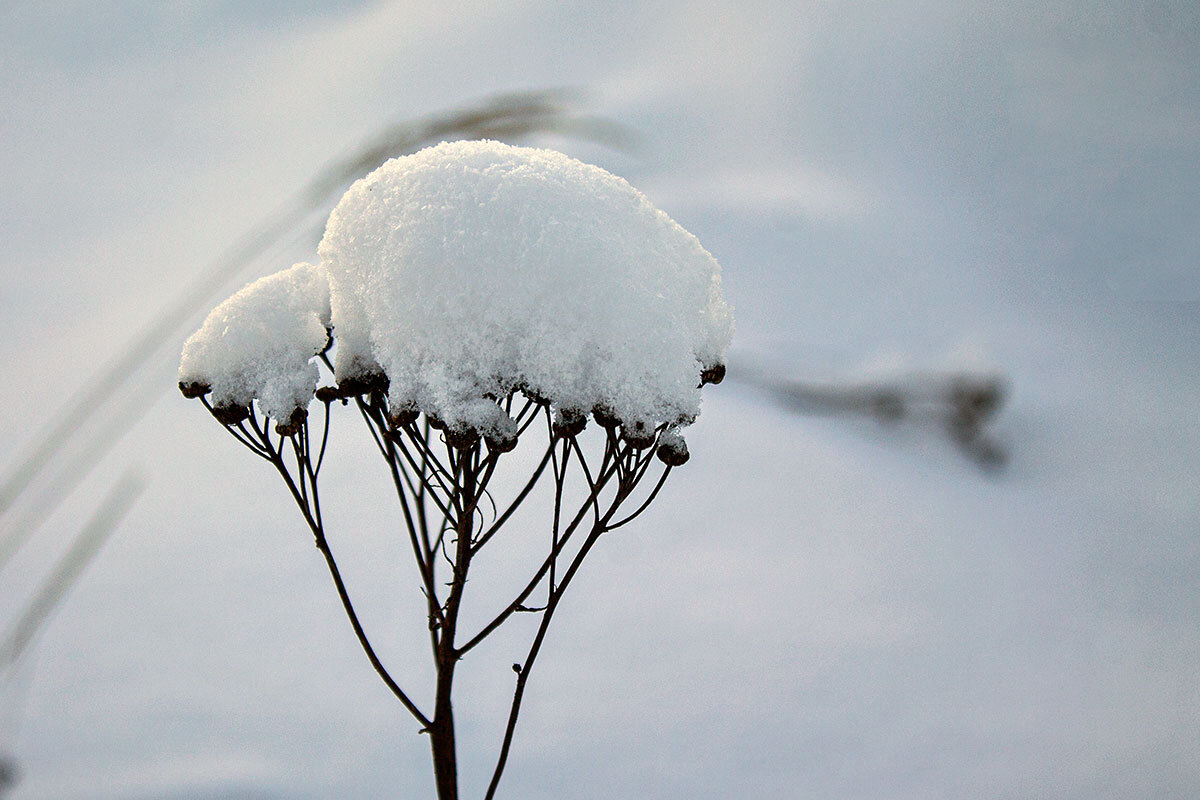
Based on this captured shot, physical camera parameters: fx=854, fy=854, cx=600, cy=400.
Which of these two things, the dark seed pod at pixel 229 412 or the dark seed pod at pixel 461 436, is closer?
the dark seed pod at pixel 461 436

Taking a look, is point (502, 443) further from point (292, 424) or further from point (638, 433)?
point (292, 424)

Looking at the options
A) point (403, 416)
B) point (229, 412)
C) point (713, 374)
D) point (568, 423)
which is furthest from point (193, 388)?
point (713, 374)

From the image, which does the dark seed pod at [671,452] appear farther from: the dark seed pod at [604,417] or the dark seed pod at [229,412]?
the dark seed pod at [229,412]

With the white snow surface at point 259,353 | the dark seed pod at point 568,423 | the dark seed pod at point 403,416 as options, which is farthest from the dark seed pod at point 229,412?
the dark seed pod at point 568,423

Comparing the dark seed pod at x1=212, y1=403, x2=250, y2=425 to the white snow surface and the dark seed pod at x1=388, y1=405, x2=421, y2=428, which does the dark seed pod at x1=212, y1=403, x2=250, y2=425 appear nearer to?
the white snow surface

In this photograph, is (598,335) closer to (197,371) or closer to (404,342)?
(404,342)

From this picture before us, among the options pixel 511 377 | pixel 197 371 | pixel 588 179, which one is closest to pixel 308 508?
pixel 197 371

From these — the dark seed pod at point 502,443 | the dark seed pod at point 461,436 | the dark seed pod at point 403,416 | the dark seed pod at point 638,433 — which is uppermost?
the dark seed pod at point 638,433
